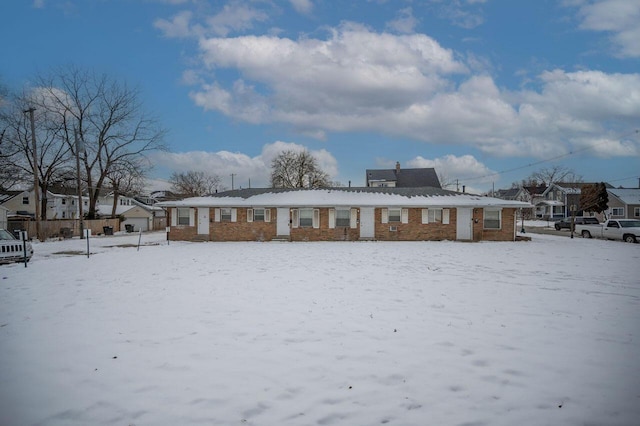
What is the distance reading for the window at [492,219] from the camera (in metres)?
25.7

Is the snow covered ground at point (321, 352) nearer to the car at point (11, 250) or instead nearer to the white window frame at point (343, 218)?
the car at point (11, 250)

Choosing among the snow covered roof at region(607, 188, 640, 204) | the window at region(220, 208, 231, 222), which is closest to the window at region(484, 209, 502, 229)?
the window at region(220, 208, 231, 222)

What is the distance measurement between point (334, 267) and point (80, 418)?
9.89 m

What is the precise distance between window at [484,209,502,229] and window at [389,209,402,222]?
20.1ft

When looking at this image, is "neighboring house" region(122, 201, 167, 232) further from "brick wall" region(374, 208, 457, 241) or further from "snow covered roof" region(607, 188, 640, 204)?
"snow covered roof" region(607, 188, 640, 204)

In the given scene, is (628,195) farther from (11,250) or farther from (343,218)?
(11,250)

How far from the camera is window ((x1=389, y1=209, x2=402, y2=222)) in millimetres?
25922

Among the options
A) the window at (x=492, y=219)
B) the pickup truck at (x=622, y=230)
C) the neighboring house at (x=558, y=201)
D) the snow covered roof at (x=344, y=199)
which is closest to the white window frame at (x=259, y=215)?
the snow covered roof at (x=344, y=199)

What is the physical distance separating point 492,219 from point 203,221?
68.4ft

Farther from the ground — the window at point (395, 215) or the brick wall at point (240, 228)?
the window at point (395, 215)

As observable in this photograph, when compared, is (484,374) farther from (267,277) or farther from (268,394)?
(267,277)

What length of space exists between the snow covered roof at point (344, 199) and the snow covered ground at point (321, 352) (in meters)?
15.3

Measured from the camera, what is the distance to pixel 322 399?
392cm

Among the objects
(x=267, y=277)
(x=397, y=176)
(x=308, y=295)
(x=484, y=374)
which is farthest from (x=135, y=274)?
(x=397, y=176)
